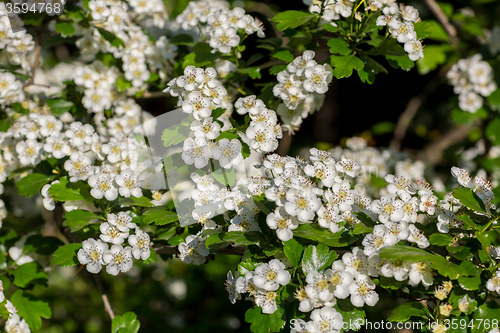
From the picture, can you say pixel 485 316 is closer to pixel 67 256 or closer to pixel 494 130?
pixel 67 256

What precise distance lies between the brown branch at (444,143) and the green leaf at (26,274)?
3.03 meters

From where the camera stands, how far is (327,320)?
124 centimetres

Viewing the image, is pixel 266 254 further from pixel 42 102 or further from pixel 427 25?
pixel 42 102

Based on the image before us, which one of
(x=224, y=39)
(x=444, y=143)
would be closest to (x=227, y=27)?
(x=224, y=39)

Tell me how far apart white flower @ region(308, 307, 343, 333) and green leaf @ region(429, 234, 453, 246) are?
37 cm

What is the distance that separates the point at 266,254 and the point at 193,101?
0.55 m

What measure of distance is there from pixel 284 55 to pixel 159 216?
0.82 m

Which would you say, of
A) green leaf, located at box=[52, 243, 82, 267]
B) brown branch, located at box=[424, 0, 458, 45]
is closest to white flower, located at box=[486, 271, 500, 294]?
green leaf, located at box=[52, 243, 82, 267]

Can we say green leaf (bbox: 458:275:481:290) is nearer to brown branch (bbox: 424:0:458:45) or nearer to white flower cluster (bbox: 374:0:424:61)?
white flower cluster (bbox: 374:0:424:61)

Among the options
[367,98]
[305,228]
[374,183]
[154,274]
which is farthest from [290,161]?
[367,98]

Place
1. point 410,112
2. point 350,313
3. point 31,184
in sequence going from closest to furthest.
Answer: point 350,313, point 31,184, point 410,112

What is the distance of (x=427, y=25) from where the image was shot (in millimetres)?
1852

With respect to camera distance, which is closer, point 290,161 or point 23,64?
point 290,161

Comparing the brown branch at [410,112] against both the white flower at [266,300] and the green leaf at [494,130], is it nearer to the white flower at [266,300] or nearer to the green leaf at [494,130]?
the green leaf at [494,130]
